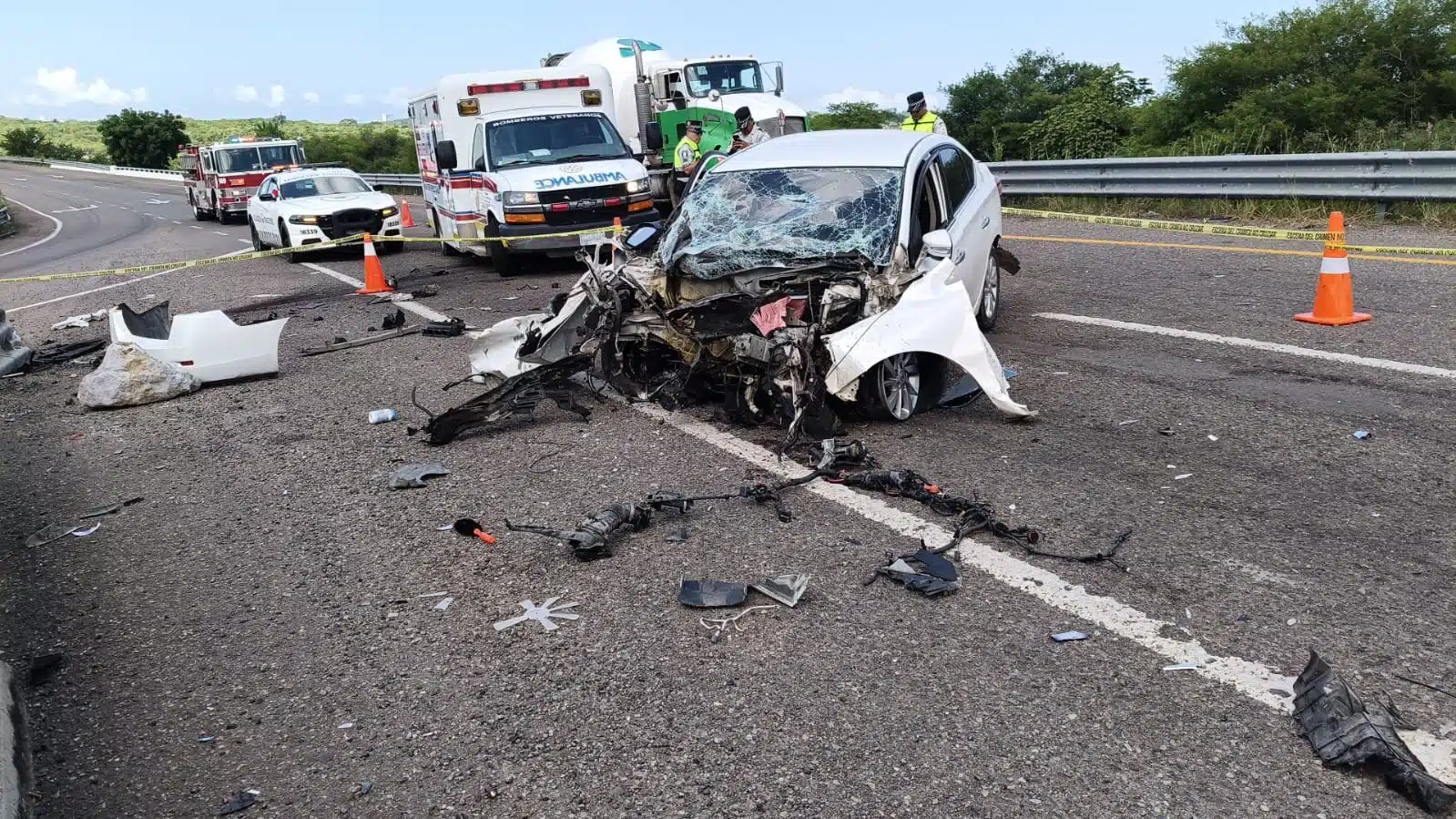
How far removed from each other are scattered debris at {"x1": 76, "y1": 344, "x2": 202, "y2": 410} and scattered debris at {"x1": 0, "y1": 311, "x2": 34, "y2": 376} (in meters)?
2.17

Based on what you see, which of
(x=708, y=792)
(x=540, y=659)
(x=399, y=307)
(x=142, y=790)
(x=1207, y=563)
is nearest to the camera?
(x=708, y=792)

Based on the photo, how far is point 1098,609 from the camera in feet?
13.9

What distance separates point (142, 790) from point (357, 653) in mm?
927

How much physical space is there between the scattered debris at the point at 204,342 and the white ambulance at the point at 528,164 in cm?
541

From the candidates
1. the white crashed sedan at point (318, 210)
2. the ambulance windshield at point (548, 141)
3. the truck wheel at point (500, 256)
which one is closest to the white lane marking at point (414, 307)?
the truck wheel at point (500, 256)

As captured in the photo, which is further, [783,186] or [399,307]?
[399,307]

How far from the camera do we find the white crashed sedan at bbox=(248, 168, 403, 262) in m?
19.0

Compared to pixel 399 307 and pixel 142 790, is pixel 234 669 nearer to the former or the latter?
pixel 142 790

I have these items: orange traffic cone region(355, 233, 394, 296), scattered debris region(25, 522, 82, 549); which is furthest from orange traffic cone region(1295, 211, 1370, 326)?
orange traffic cone region(355, 233, 394, 296)

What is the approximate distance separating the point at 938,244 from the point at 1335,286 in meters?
3.69

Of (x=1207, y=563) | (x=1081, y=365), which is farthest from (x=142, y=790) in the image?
(x=1081, y=365)

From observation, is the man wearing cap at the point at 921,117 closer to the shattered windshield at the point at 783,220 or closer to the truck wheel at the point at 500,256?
the truck wheel at the point at 500,256

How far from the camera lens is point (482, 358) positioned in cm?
816

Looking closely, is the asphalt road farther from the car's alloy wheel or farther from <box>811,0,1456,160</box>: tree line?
<box>811,0,1456,160</box>: tree line
